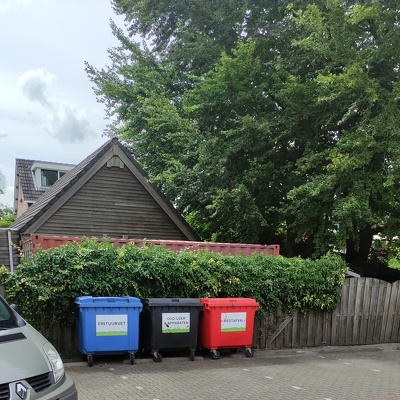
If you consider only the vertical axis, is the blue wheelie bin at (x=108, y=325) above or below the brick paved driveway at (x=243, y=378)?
above

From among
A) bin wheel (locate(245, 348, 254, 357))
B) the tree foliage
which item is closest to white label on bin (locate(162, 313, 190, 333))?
bin wheel (locate(245, 348, 254, 357))

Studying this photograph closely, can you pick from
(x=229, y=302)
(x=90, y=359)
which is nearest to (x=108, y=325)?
(x=90, y=359)

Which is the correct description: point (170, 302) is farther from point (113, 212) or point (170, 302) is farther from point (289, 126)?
point (113, 212)

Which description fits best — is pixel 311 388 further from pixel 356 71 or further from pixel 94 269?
pixel 356 71

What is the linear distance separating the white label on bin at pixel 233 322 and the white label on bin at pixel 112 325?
6.00 ft

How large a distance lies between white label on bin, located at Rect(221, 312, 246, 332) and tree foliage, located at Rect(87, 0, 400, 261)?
4.46 m

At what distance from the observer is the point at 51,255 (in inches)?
286

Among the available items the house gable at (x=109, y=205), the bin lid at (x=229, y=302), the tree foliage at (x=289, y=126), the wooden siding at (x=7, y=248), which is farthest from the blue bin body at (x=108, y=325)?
the house gable at (x=109, y=205)

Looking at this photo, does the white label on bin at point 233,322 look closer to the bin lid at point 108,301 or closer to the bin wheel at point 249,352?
the bin wheel at point 249,352

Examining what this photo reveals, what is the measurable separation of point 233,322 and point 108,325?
2311 mm

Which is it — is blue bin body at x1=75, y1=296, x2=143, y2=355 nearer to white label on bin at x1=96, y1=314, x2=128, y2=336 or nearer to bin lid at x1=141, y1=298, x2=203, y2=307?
white label on bin at x1=96, y1=314, x2=128, y2=336

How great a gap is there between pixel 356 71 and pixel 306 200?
142 inches

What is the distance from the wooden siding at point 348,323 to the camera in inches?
363

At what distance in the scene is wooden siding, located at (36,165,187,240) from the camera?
14.4m
